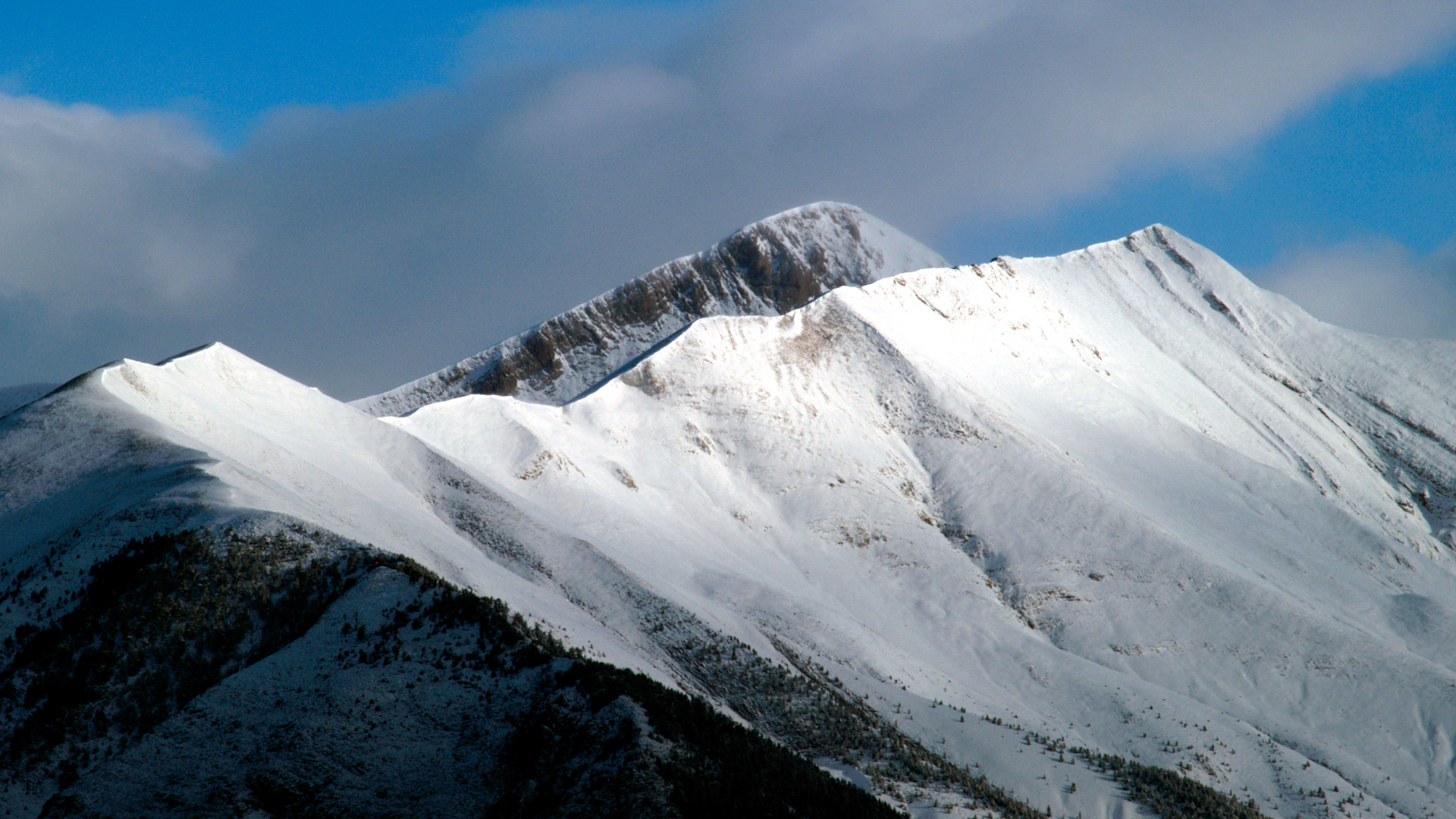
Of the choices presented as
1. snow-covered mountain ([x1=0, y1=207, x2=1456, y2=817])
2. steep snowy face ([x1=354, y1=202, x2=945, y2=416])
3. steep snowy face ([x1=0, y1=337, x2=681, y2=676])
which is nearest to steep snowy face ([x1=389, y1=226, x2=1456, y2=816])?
snow-covered mountain ([x1=0, y1=207, x2=1456, y2=817])

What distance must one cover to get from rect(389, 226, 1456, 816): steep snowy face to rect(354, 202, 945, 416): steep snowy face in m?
37.2

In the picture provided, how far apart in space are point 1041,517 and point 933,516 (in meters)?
6.95

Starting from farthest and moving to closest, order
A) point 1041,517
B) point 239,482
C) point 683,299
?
point 683,299, point 1041,517, point 239,482

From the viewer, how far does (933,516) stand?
68.9m

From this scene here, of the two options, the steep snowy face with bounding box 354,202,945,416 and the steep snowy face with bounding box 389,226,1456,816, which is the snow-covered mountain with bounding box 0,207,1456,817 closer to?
the steep snowy face with bounding box 389,226,1456,816

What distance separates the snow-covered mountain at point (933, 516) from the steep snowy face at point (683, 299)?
370cm

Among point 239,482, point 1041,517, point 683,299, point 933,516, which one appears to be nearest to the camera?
point 239,482

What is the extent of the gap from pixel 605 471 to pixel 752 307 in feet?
234

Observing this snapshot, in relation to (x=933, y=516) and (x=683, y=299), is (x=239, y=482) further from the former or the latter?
(x=683, y=299)

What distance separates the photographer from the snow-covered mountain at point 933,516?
3578 cm

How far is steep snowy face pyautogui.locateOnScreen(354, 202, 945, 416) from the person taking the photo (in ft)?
377

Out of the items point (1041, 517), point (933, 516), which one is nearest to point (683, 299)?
point (933, 516)

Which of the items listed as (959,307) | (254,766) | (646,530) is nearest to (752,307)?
(959,307)

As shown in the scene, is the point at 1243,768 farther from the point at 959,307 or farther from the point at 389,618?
the point at 959,307
